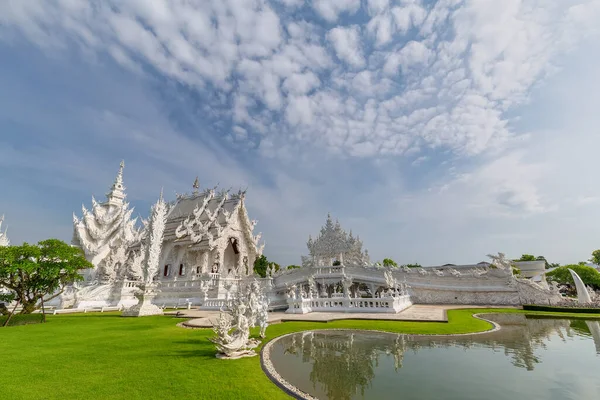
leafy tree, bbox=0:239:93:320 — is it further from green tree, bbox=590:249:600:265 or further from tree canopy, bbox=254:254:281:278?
green tree, bbox=590:249:600:265

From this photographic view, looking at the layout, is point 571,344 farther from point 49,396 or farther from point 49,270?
point 49,270

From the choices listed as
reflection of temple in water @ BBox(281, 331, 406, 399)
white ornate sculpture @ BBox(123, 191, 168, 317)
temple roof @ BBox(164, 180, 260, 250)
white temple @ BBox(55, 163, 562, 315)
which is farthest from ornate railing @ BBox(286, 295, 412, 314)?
temple roof @ BBox(164, 180, 260, 250)

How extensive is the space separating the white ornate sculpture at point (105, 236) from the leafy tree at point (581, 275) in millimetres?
49825

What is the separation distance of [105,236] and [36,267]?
20.3 meters

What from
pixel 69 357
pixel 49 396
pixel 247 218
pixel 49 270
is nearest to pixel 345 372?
pixel 49 396

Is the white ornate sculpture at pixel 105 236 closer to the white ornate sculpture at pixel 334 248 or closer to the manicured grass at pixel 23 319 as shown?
the manicured grass at pixel 23 319

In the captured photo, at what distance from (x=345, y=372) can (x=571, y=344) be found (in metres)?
7.36

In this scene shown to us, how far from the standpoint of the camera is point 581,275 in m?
34.8

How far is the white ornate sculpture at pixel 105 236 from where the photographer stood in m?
29.2

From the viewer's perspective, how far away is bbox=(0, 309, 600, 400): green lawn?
4.29 meters

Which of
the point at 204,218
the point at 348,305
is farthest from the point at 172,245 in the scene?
the point at 348,305

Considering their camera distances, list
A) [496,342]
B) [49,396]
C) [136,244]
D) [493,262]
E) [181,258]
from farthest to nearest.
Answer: [136,244] < [181,258] < [493,262] < [496,342] < [49,396]

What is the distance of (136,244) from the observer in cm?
3173

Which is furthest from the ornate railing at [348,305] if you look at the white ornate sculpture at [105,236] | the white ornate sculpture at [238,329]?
the white ornate sculpture at [105,236]
